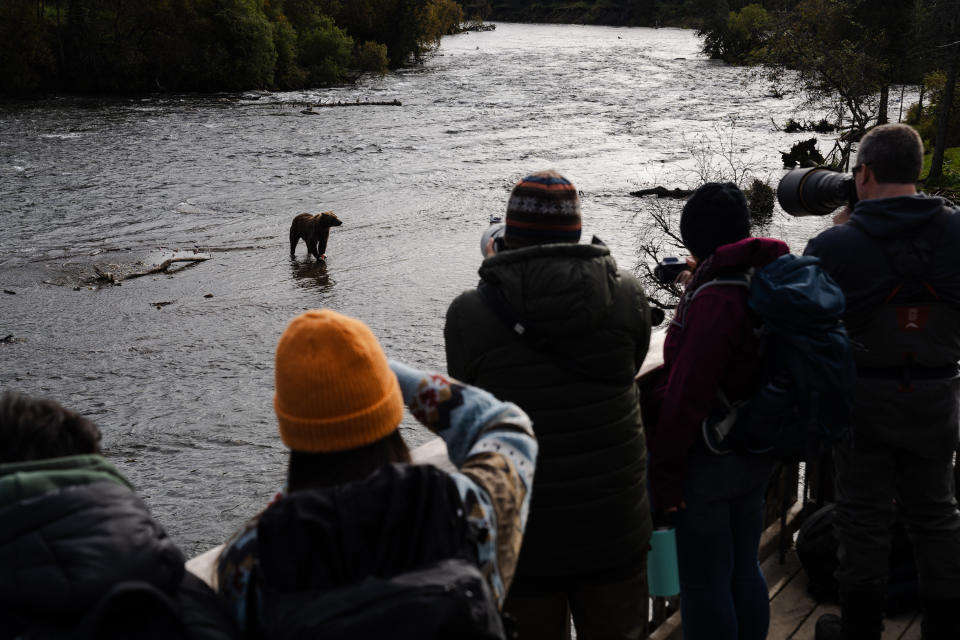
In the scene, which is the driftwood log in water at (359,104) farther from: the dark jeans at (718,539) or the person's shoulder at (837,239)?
the dark jeans at (718,539)

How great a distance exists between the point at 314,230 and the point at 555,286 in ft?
43.8

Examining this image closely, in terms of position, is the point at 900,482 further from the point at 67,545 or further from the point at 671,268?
the point at 67,545

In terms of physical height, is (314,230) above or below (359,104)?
below

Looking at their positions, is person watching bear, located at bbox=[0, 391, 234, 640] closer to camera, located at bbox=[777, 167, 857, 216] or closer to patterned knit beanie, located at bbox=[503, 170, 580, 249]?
patterned knit beanie, located at bbox=[503, 170, 580, 249]

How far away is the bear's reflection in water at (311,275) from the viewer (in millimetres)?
13852

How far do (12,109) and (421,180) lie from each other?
1937cm

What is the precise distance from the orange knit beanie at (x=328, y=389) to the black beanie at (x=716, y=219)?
4.31ft

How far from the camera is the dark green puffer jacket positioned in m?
1.98

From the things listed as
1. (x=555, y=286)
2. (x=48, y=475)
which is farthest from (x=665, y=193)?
(x=48, y=475)

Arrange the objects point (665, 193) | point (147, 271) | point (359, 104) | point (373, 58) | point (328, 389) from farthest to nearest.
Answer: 1. point (373, 58)
2. point (359, 104)
3. point (665, 193)
4. point (147, 271)
5. point (328, 389)

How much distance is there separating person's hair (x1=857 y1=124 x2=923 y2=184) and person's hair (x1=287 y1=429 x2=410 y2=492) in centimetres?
190

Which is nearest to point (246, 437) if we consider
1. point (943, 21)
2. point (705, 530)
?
point (705, 530)

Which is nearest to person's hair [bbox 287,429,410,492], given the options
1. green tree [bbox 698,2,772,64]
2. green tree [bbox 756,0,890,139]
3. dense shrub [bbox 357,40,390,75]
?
green tree [bbox 756,0,890,139]

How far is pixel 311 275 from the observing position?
14406 millimetres
